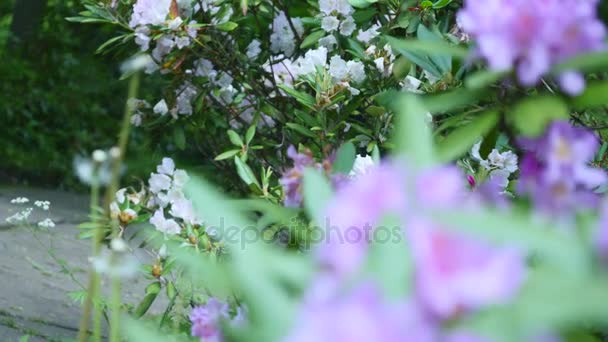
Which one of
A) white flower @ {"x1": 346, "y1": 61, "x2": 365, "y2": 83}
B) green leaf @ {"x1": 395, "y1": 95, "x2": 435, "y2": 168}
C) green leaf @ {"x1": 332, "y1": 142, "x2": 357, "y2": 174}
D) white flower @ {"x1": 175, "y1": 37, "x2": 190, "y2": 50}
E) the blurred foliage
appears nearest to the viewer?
green leaf @ {"x1": 395, "y1": 95, "x2": 435, "y2": 168}

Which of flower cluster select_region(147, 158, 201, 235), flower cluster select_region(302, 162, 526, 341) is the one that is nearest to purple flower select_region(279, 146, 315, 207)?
flower cluster select_region(302, 162, 526, 341)

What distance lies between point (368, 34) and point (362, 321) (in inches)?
82.2

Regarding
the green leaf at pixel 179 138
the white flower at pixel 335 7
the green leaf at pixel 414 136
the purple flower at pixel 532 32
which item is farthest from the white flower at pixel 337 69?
the green leaf at pixel 414 136

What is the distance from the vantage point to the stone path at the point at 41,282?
122 inches

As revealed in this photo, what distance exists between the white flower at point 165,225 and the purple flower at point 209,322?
88 centimetres

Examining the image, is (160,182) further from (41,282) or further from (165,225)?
(41,282)

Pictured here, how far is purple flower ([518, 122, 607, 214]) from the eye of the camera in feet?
2.55

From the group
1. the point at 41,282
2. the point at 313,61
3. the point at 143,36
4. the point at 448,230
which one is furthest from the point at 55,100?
the point at 448,230

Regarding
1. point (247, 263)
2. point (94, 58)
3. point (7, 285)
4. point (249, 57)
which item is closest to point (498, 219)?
point (247, 263)

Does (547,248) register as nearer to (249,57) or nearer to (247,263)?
(247,263)

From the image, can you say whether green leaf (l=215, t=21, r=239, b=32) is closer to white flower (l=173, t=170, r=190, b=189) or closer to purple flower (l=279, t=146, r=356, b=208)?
white flower (l=173, t=170, r=190, b=189)

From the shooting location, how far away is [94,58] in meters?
8.03

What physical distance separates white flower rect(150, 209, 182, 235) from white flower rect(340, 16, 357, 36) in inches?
30.1

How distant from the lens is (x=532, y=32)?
76 centimetres
